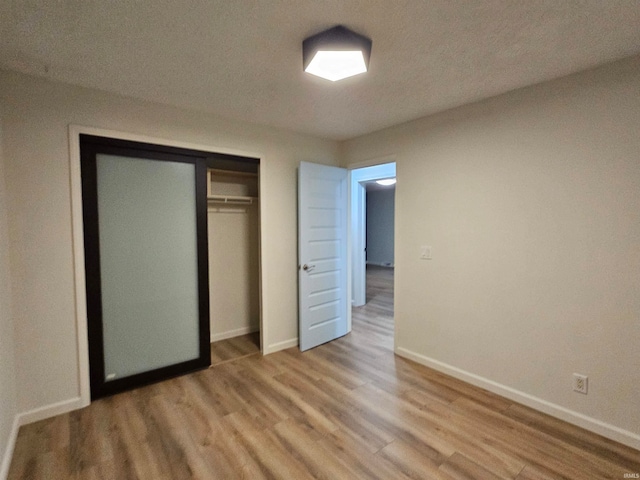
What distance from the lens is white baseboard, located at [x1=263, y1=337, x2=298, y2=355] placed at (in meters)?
3.46

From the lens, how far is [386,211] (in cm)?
1015

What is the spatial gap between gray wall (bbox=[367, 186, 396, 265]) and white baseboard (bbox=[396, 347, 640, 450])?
7110mm

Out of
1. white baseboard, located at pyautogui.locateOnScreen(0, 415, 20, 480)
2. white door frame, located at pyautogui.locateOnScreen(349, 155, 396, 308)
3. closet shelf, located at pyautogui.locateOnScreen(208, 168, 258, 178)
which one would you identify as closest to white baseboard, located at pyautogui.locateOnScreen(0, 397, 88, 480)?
white baseboard, located at pyautogui.locateOnScreen(0, 415, 20, 480)

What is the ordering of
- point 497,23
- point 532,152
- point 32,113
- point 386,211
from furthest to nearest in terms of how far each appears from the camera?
point 386,211 → point 532,152 → point 32,113 → point 497,23

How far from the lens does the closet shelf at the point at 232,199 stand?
362 cm

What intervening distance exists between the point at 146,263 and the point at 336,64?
2244 mm

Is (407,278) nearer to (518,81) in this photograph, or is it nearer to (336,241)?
(336,241)

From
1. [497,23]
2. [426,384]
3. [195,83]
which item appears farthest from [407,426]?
[195,83]

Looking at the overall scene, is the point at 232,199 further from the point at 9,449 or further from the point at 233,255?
the point at 9,449

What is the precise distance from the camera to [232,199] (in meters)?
3.80

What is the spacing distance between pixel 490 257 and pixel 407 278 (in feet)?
2.87

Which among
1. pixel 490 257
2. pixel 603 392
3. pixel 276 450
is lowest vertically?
pixel 276 450

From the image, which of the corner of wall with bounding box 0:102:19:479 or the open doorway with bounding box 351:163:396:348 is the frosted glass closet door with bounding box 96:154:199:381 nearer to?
the corner of wall with bounding box 0:102:19:479

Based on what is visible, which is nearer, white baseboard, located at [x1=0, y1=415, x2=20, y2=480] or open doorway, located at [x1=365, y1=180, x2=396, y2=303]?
white baseboard, located at [x1=0, y1=415, x2=20, y2=480]
